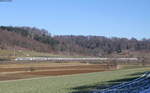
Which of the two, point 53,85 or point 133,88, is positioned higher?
point 133,88

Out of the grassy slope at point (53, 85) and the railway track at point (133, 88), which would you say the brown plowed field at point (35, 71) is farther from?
the railway track at point (133, 88)

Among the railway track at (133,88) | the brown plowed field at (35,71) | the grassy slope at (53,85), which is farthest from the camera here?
the brown plowed field at (35,71)

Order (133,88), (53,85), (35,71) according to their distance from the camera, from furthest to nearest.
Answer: (35,71) → (53,85) → (133,88)

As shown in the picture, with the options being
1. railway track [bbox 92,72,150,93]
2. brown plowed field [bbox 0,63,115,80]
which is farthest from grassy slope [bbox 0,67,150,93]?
brown plowed field [bbox 0,63,115,80]

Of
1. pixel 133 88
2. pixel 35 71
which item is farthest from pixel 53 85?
pixel 35 71

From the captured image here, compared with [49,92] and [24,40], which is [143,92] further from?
[24,40]

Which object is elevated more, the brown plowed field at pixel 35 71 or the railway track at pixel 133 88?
the railway track at pixel 133 88

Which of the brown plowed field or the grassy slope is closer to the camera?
the grassy slope

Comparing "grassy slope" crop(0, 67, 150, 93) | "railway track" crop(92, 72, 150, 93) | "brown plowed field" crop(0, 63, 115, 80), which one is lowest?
"brown plowed field" crop(0, 63, 115, 80)

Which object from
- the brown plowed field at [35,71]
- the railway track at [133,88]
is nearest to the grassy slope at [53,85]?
the railway track at [133,88]

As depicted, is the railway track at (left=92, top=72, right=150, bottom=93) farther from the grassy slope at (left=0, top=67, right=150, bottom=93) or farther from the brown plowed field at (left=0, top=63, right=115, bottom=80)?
the brown plowed field at (left=0, top=63, right=115, bottom=80)

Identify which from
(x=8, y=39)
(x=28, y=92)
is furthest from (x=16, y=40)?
(x=28, y=92)

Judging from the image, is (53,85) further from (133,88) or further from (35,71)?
(35,71)

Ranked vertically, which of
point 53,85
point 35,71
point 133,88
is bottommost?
point 35,71
